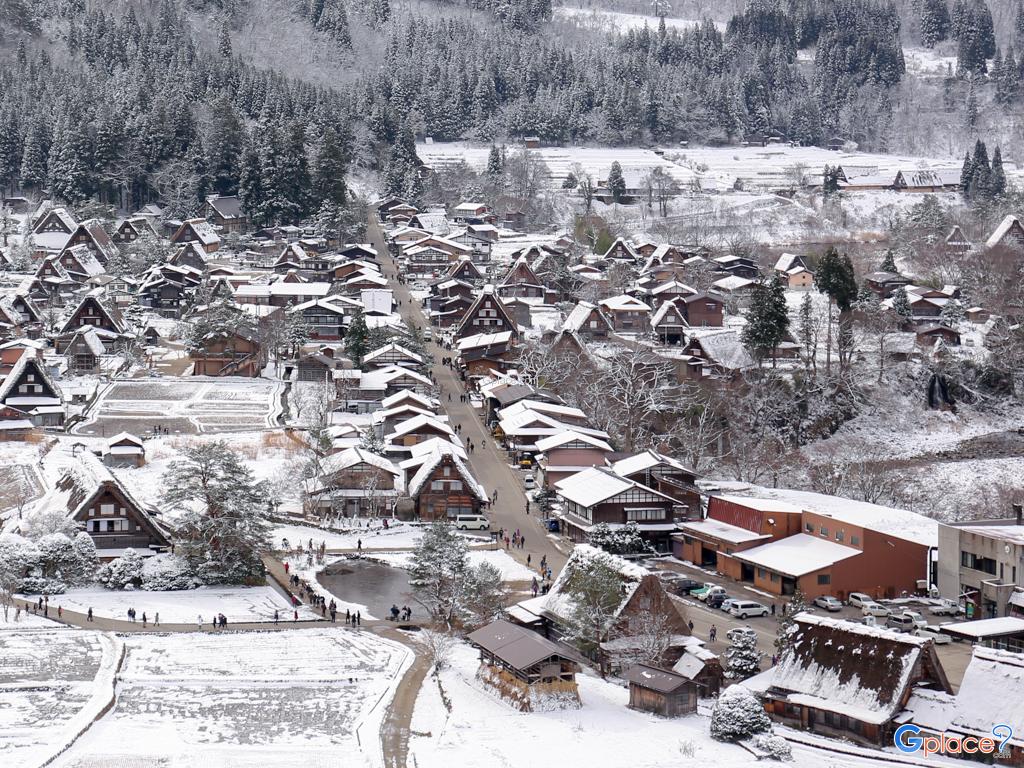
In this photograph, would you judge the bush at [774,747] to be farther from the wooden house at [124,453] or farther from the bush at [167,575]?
the wooden house at [124,453]

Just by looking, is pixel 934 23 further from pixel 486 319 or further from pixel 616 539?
pixel 616 539

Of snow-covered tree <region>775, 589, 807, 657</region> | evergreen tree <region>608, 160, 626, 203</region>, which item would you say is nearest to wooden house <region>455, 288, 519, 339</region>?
evergreen tree <region>608, 160, 626, 203</region>

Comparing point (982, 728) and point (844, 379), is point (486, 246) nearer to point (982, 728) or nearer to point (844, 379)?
point (844, 379)

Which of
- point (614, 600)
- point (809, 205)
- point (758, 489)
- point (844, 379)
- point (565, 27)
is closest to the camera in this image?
point (614, 600)

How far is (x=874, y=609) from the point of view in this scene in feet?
93.2

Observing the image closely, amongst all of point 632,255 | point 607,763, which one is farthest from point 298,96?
point 607,763

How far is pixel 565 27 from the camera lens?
128 meters

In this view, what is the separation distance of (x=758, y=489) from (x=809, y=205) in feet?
135

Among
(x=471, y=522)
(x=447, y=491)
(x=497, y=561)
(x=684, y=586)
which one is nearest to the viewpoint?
(x=684, y=586)

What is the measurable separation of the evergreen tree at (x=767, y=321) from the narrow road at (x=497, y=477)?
9.55 meters

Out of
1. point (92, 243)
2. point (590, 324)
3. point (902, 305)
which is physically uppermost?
point (92, 243)

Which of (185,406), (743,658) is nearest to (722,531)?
(743,658)

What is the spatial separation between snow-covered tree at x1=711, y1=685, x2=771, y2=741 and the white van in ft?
42.1

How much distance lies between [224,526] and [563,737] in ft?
33.0
